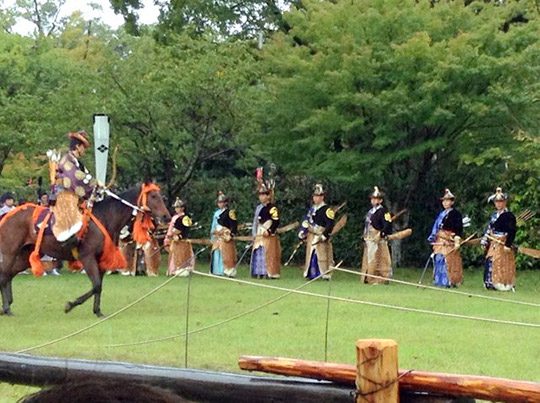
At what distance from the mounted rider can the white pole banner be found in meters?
8.32

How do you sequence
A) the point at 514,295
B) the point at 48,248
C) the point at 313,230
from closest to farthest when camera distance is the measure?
1. the point at 48,248
2. the point at 514,295
3. the point at 313,230

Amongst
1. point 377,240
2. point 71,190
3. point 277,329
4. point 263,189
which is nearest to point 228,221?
point 263,189

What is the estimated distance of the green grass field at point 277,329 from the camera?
32.5ft

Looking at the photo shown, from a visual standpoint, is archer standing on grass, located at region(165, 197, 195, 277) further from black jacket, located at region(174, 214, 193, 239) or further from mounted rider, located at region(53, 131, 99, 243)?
mounted rider, located at region(53, 131, 99, 243)

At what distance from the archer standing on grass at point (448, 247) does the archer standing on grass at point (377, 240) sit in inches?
40.4

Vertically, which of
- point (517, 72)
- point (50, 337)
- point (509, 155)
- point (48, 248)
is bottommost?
point (50, 337)

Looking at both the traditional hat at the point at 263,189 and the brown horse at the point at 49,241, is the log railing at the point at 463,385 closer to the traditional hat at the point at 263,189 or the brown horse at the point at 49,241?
the brown horse at the point at 49,241

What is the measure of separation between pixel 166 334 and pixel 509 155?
1081cm

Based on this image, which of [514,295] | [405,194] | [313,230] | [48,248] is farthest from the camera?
[405,194]

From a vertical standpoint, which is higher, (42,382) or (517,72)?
(517,72)

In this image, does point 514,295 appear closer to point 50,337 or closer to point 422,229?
point 422,229

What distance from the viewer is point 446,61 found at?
65.4 feet

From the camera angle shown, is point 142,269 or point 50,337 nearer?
point 50,337

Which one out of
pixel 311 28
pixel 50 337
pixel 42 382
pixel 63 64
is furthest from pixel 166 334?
pixel 63 64
